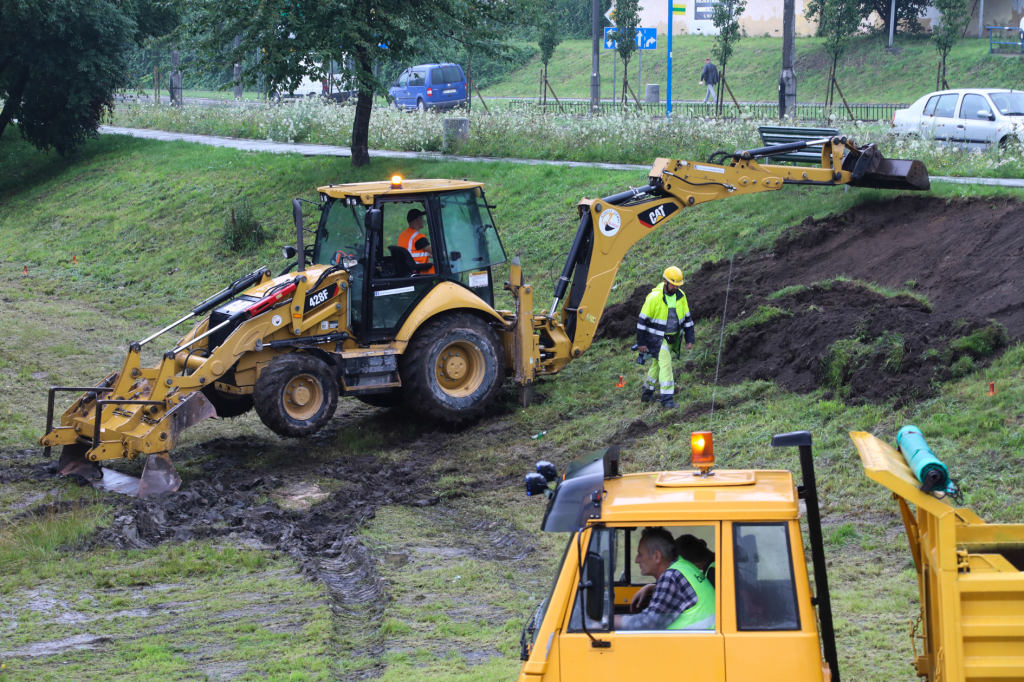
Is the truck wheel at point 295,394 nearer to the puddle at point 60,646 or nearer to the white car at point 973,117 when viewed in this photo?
the puddle at point 60,646

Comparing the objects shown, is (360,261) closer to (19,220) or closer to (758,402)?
(758,402)

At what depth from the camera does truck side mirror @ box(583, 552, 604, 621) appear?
13.7 feet

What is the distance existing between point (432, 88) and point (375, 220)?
1109 inches

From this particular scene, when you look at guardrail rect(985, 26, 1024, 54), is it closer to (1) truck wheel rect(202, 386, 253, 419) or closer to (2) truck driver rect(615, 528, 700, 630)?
(1) truck wheel rect(202, 386, 253, 419)

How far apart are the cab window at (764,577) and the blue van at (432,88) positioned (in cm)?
3435

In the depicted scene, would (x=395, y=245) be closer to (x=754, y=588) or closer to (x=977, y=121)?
(x=754, y=588)

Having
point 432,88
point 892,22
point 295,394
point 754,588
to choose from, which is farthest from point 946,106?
point 892,22

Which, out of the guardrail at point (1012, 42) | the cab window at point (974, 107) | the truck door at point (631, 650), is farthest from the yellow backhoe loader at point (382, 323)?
the guardrail at point (1012, 42)

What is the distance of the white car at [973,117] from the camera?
17.8m

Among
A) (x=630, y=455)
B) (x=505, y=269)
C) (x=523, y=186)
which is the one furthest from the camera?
(x=523, y=186)

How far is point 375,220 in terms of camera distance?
34.3 ft

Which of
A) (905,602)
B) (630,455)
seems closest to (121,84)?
(630,455)

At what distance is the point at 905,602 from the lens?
20.9 feet

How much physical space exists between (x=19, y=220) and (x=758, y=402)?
21283 mm
